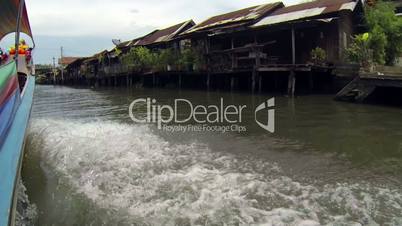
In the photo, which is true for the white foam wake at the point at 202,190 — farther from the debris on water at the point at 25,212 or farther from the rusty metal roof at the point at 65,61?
the rusty metal roof at the point at 65,61

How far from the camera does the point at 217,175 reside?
5.41 meters

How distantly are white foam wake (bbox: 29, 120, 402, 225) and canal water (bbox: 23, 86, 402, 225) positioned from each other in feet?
0.04

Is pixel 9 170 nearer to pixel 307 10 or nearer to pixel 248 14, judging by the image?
pixel 307 10

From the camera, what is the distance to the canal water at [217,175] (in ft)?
13.8

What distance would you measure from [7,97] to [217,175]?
2.95 metres

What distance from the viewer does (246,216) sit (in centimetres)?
410

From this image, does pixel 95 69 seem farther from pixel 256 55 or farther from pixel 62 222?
pixel 62 222

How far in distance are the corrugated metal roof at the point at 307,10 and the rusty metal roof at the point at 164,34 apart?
33.3 ft

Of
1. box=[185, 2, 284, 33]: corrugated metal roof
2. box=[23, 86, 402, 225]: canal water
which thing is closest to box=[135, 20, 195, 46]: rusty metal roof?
box=[185, 2, 284, 33]: corrugated metal roof

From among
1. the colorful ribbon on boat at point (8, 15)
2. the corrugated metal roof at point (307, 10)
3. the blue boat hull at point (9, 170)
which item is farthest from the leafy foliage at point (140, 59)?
the blue boat hull at point (9, 170)

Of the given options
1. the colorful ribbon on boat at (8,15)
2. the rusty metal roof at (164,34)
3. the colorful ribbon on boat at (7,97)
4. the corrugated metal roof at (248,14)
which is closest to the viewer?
the colorful ribbon on boat at (7,97)

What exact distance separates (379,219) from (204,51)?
19654 mm

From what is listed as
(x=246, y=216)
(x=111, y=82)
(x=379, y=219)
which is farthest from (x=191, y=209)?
(x=111, y=82)

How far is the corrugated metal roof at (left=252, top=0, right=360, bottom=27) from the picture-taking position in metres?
17.9
